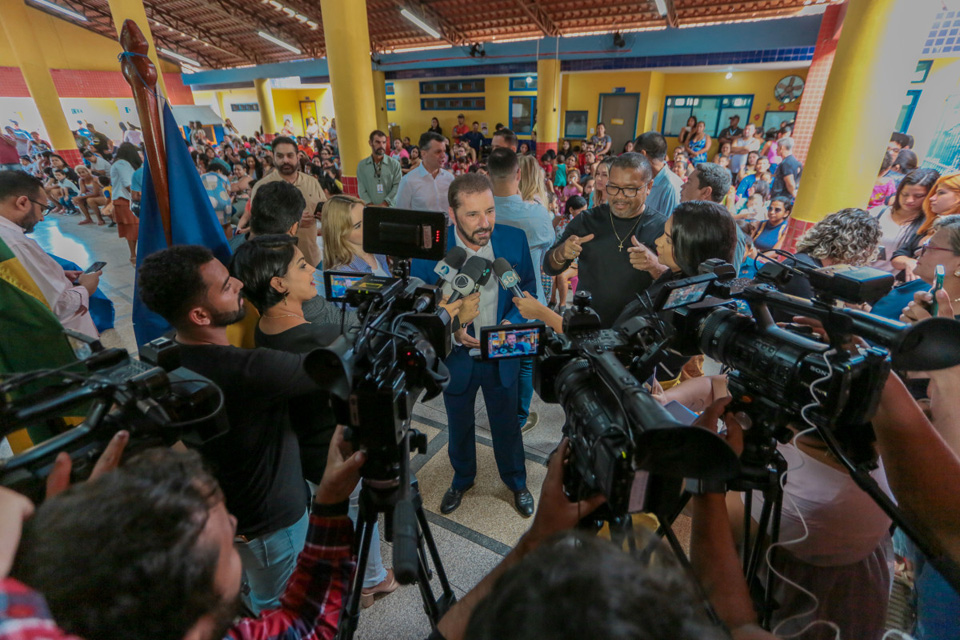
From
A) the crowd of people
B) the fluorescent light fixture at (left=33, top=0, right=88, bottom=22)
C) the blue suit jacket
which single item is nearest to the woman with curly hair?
the crowd of people

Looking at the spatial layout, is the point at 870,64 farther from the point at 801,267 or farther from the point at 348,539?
the point at 348,539

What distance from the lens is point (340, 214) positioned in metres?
2.23

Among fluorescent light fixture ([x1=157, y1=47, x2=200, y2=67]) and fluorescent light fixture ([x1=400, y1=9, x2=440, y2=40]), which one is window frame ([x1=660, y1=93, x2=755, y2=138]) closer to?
fluorescent light fixture ([x1=400, y1=9, x2=440, y2=40])

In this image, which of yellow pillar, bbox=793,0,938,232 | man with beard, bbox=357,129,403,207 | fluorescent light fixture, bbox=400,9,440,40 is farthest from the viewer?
fluorescent light fixture, bbox=400,9,440,40

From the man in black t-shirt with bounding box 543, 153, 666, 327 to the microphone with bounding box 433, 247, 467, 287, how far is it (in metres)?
0.64

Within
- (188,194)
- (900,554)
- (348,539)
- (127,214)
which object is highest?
(188,194)

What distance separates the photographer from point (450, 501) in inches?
79.9

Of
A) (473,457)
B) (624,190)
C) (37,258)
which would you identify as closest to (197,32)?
(37,258)

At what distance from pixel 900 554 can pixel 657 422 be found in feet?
6.09

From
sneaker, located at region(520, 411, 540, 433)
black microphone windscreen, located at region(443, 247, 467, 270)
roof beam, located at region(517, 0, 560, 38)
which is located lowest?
sneaker, located at region(520, 411, 540, 433)

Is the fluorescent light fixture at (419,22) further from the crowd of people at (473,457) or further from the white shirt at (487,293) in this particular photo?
the white shirt at (487,293)

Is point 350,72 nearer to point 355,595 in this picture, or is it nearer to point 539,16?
point 355,595

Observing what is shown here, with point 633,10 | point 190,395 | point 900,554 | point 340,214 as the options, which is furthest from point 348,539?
point 633,10

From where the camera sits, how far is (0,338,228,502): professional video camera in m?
0.57
